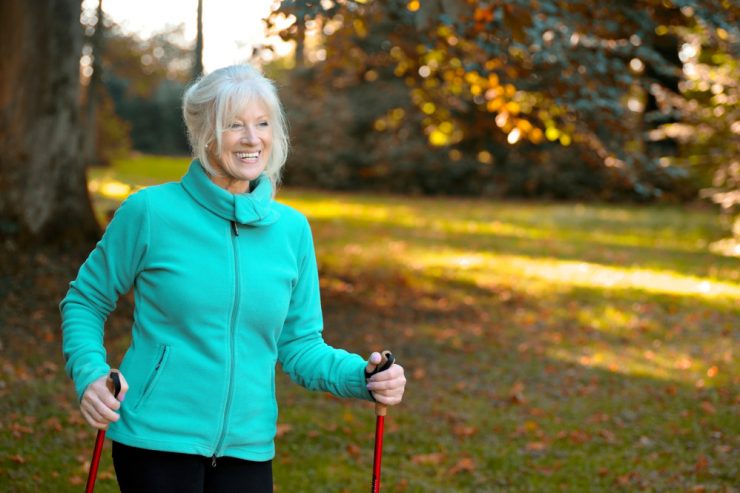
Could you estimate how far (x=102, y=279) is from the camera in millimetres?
2795

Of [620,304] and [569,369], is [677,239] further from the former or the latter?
[569,369]

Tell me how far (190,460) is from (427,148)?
77.0ft

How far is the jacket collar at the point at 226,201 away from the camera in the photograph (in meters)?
2.79

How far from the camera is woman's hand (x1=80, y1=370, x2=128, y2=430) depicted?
8.50 feet

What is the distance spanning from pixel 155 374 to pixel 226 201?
487 millimetres

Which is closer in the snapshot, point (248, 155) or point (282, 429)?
point (248, 155)

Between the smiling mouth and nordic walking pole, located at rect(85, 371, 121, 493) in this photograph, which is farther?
the smiling mouth

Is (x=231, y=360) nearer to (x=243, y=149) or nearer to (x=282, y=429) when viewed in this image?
(x=243, y=149)

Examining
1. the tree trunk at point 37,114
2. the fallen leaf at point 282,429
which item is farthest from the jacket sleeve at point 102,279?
the tree trunk at point 37,114

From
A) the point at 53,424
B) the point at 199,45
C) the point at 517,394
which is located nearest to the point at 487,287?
the point at 517,394

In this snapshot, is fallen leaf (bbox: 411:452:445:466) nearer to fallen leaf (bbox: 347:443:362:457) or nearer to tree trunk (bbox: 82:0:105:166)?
fallen leaf (bbox: 347:443:362:457)

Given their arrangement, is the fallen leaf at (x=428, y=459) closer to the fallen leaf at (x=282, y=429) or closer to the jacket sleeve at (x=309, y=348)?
the fallen leaf at (x=282, y=429)

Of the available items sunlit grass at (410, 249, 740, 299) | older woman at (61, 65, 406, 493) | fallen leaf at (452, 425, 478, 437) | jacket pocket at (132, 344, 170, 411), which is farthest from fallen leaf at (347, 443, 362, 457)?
sunlit grass at (410, 249, 740, 299)

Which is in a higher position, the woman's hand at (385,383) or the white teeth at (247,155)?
the white teeth at (247,155)
